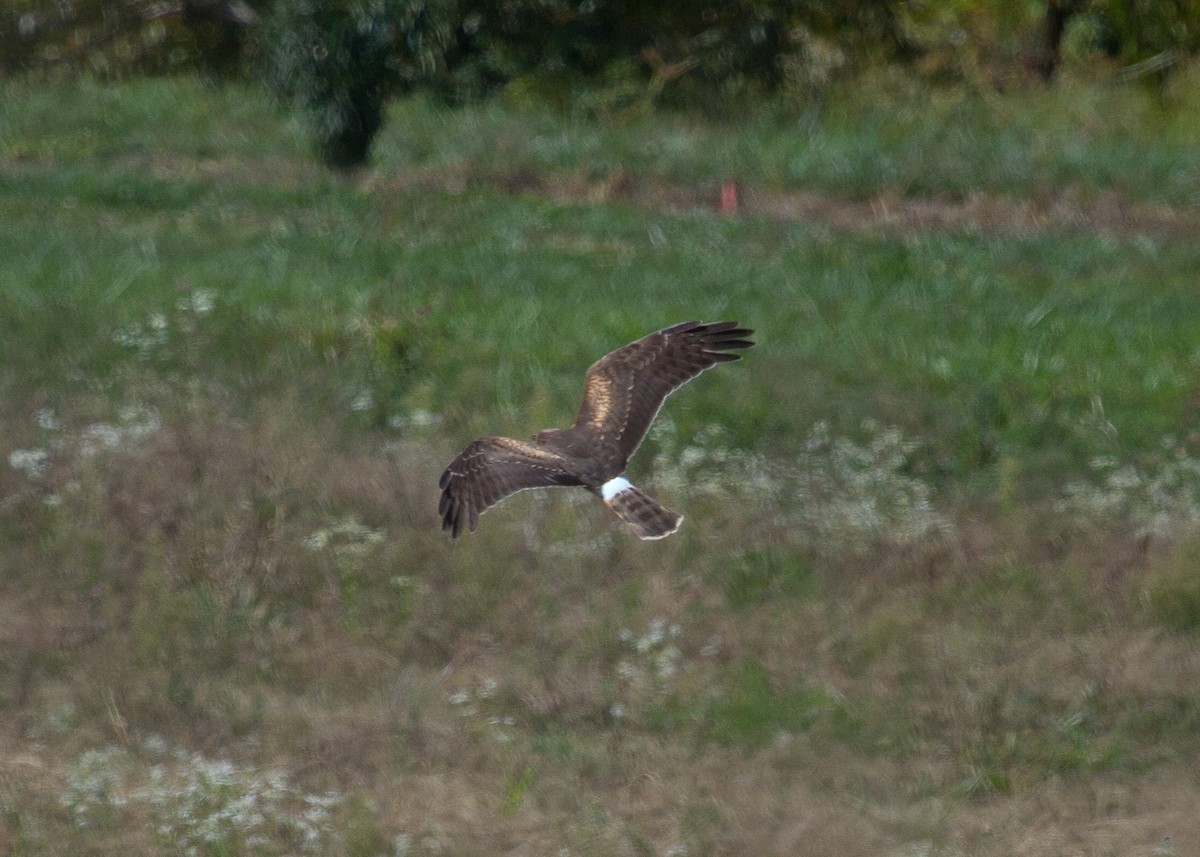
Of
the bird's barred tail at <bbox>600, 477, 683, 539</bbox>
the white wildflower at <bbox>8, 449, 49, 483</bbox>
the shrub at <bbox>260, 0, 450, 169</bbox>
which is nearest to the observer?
the bird's barred tail at <bbox>600, 477, 683, 539</bbox>

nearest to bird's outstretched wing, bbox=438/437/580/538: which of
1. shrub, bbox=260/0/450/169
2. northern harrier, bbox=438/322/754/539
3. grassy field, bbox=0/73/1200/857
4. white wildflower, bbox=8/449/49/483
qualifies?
northern harrier, bbox=438/322/754/539

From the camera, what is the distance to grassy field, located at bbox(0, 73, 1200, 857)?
8023 millimetres

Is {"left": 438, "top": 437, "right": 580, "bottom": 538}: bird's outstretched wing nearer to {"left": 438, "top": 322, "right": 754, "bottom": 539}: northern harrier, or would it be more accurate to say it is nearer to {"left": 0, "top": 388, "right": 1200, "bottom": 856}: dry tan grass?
{"left": 438, "top": 322, "right": 754, "bottom": 539}: northern harrier

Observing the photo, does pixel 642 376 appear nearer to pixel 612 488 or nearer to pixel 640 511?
pixel 612 488

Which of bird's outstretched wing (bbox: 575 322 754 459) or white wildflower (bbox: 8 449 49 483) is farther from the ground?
bird's outstretched wing (bbox: 575 322 754 459)

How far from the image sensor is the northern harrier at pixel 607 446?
6625 mm

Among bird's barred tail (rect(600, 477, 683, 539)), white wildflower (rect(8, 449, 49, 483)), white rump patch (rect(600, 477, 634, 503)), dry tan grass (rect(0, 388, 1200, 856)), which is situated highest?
white rump patch (rect(600, 477, 634, 503))

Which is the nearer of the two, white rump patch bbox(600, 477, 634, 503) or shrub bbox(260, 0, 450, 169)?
→ white rump patch bbox(600, 477, 634, 503)

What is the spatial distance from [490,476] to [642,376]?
844 mm

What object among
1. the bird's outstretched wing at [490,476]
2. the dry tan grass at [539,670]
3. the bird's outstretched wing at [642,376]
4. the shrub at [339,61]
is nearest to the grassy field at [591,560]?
the dry tan grass at [539,670]

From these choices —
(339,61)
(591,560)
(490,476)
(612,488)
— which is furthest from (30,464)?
(339,61)

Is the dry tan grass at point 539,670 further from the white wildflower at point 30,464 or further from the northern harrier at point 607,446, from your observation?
the northern harrier at point 607,446

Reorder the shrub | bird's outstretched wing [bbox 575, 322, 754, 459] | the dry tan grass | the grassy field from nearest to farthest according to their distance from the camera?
bird's outstretched wing [bbox 575, 322, 754, 459] → the dry tan grass → the grassy field → the shrub

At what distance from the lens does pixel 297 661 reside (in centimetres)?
912
